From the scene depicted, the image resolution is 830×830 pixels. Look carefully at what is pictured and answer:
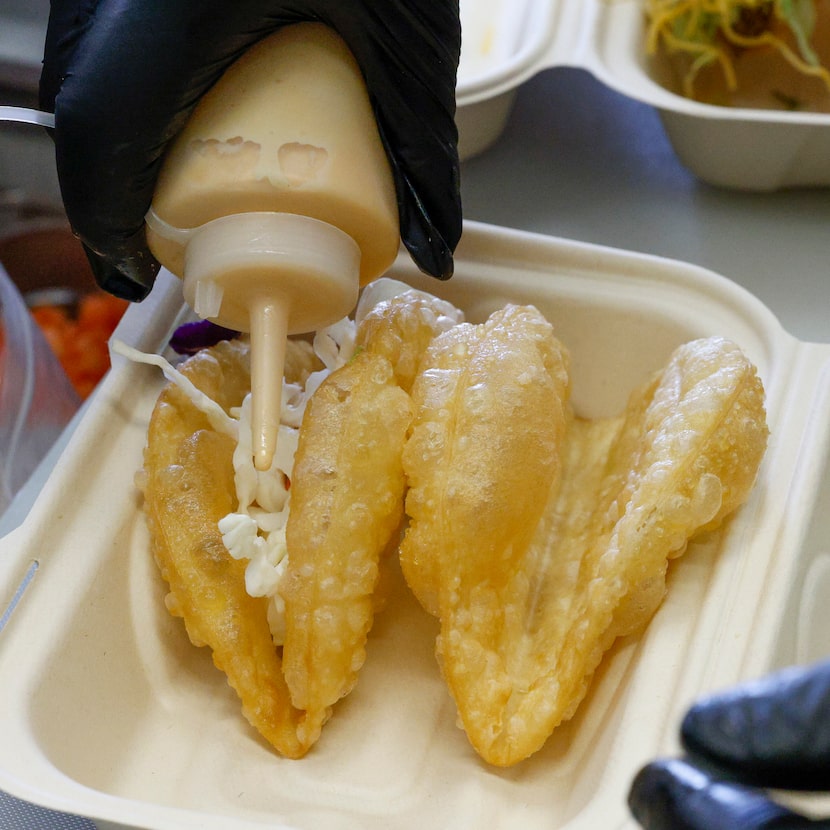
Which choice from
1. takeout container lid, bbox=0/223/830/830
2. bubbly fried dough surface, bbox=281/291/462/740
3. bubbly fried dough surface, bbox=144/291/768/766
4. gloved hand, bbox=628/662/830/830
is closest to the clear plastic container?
takeout container lid, bbox=0/223/830/830

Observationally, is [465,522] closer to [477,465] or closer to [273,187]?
[477,465]

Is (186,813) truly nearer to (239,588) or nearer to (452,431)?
(239,588)

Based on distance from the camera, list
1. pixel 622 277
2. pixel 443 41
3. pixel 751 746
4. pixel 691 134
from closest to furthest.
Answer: pixel 751 746
pixel 443 41
pixel 622 277
pixel 691 134

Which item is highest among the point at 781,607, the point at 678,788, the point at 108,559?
the point at 678,788

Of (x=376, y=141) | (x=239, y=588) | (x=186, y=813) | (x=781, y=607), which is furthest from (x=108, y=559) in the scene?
(x=781, y=607)

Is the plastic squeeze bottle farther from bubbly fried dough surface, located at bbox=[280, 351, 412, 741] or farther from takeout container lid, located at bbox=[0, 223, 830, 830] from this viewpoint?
takeout container lid, located at bbox=[0, 223, 830, 830]

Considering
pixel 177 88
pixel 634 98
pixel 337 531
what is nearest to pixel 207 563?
pixel 337 531
